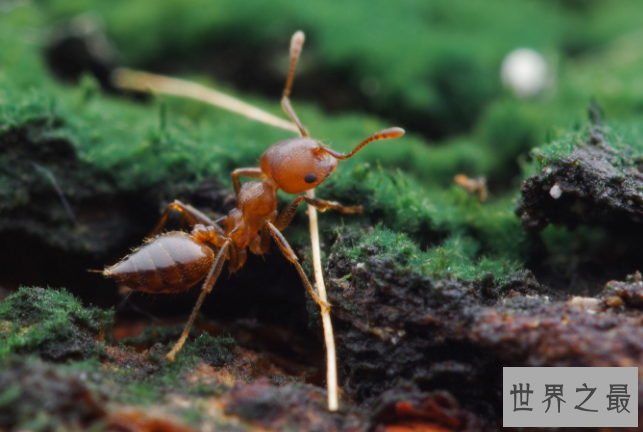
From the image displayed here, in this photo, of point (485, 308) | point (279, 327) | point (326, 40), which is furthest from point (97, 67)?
point (485, 308)

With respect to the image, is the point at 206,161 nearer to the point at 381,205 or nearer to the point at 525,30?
the point at 381,205

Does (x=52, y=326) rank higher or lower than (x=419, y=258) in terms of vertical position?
lower

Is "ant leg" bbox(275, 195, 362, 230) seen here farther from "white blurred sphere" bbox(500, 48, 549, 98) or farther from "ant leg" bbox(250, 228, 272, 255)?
"white blurred sphere" bbox(500, 48, 549, 98)

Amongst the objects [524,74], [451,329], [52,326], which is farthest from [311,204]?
[524,74]

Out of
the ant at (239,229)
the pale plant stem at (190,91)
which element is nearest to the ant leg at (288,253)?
the ant at (239,229)

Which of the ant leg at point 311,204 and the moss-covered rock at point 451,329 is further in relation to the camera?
the ant leg at point 311,204

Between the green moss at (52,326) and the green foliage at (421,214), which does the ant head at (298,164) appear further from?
the green moss at (52,326)

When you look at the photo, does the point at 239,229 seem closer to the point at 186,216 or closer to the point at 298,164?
the point at 186,216
